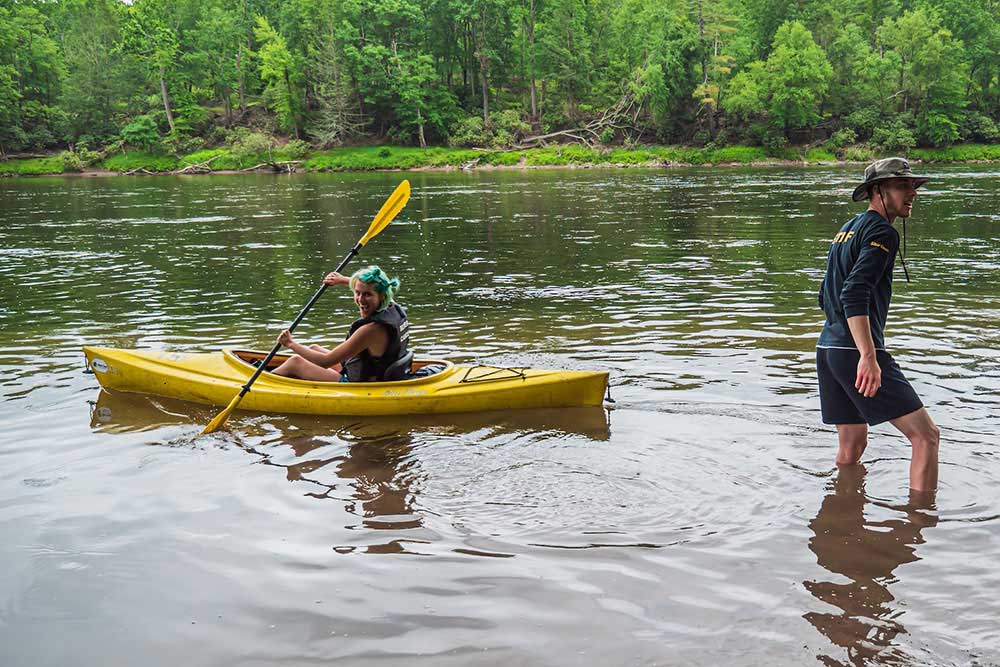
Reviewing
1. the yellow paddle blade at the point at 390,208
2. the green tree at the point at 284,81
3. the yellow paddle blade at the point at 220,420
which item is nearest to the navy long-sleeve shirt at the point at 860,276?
the yellow paddle blade at the point at 220,420

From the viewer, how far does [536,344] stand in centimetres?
866

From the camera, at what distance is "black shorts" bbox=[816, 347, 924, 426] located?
13.5ft

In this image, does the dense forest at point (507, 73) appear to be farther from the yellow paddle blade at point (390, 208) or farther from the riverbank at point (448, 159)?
the yellow paddle blade at point (390, 208)

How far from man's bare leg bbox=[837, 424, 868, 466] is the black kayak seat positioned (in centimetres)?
331

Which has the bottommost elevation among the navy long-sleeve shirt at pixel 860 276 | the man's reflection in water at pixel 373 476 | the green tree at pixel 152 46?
the man's reflection in water at pixel 373 476

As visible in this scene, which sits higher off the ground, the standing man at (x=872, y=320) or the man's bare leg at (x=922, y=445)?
the standing man at (x=872, y=320)

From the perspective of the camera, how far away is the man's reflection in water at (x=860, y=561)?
10.8 ft

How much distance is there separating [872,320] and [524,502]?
2.10m

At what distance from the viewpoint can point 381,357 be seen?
6668 millimetres

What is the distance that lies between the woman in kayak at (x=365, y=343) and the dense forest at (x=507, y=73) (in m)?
41.8

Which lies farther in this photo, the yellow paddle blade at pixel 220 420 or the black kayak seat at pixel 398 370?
the black kayak seat at pixel 398 370

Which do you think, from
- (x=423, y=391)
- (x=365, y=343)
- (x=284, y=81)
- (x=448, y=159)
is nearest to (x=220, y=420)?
(x=365, y=343)

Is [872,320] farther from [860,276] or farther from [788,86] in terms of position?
[788,86]

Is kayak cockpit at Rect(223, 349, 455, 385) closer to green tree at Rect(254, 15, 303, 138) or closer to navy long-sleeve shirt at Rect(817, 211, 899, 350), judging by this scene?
navy long-sleeve shirt at Rect(817, 211, 899, 350)
